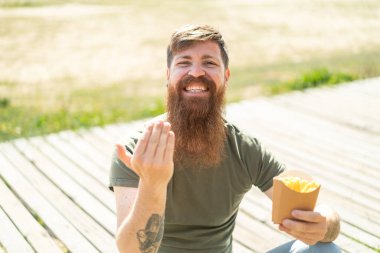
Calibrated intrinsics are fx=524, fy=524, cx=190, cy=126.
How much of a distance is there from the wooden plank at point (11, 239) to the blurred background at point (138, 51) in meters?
2.03

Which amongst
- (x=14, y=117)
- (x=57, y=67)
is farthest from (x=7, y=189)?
(x=57, y=67)

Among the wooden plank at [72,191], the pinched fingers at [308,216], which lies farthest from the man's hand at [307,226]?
the wooden plank at [72,191]

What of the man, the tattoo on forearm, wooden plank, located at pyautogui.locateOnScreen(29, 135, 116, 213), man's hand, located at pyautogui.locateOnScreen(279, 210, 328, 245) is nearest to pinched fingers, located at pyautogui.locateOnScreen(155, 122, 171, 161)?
the tattoo on forearm

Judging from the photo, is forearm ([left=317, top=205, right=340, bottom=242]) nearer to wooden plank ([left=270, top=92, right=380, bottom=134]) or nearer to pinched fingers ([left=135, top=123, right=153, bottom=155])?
pinched fingers ([left=135, top=123, right=153, bottom=155])

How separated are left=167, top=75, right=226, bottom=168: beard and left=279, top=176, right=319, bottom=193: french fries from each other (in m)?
0.49

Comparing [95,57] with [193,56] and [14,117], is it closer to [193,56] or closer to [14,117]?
[14,117]

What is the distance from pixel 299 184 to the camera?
2.18 meters

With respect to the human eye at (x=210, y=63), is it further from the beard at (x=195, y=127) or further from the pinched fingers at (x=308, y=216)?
the pinched fingers at (x=308, y=216)

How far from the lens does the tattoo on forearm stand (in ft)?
6.98

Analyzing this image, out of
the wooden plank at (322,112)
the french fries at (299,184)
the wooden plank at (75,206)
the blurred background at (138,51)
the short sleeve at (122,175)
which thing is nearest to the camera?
the french fries at (299,184)

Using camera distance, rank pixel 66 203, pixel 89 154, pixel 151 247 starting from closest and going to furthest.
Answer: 1. pixel 151 247
2. pixel 66 203
3. pixel 89 154

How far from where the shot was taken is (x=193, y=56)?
2619mm

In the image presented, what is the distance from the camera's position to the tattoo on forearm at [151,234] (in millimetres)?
2129

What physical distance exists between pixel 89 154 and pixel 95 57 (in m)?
5.94
